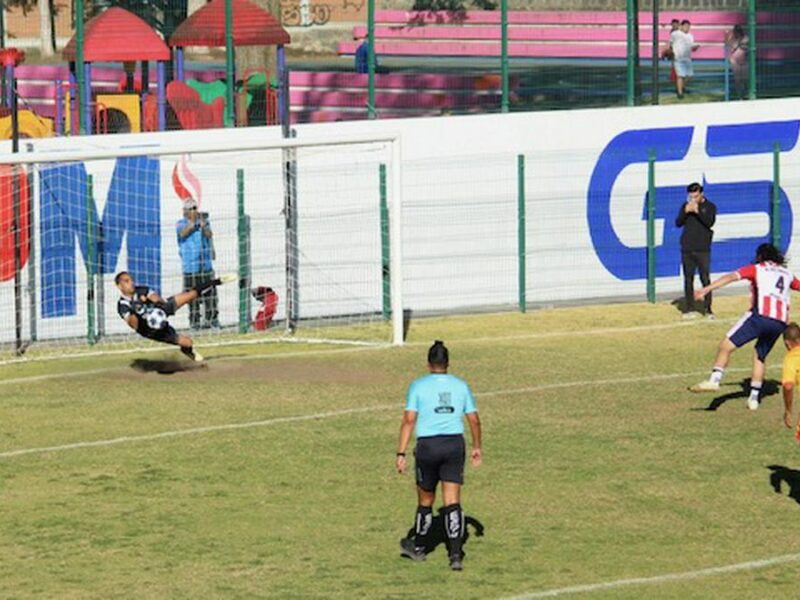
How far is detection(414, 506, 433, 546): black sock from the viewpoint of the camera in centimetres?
1708

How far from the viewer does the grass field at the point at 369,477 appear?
16875mm

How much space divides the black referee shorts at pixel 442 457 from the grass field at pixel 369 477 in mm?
791

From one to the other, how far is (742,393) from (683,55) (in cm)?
1142

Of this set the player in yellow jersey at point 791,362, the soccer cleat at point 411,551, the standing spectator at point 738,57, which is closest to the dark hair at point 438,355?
the soccer cleat at point 411,551

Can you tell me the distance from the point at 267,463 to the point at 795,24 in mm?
16655

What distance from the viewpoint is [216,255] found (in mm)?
29797

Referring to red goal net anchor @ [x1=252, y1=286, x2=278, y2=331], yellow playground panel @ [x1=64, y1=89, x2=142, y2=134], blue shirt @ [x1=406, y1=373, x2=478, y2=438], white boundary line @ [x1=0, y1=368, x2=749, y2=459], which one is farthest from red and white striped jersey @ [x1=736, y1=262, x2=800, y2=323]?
yellow playground panel @ [x1=64, y1=89, x2=142, y2=134]

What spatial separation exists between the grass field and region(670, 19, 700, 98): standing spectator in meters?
6.71

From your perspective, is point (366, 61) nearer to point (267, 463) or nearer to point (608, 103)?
point (608, 103)

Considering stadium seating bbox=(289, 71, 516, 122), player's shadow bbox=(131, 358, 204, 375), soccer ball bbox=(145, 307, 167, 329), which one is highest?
stadium seating bbox=(289, 71, 516, 122)

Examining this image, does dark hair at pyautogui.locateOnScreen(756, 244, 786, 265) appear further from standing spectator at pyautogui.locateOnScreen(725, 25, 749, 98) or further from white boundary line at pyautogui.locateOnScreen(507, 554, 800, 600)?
standing spectator at pyautogui.locateOnScreen(725, 25, 749, 98)

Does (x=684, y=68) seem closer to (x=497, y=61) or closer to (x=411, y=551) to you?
(x=497, y=61)

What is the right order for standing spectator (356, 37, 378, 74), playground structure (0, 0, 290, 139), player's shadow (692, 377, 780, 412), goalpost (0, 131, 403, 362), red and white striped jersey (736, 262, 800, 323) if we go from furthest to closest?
1. standing spectator (356, 37, 378, 74)
2. playground structure (0, 0, 290, 139)
3. goalpost (0, 131, 403, 362)
4. player's shadow (692, 377, 780, 412)
5. red and white striped jersey (736, 262, 800, 323)

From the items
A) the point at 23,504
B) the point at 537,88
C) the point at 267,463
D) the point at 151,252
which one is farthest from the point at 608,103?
the point at 23,504
